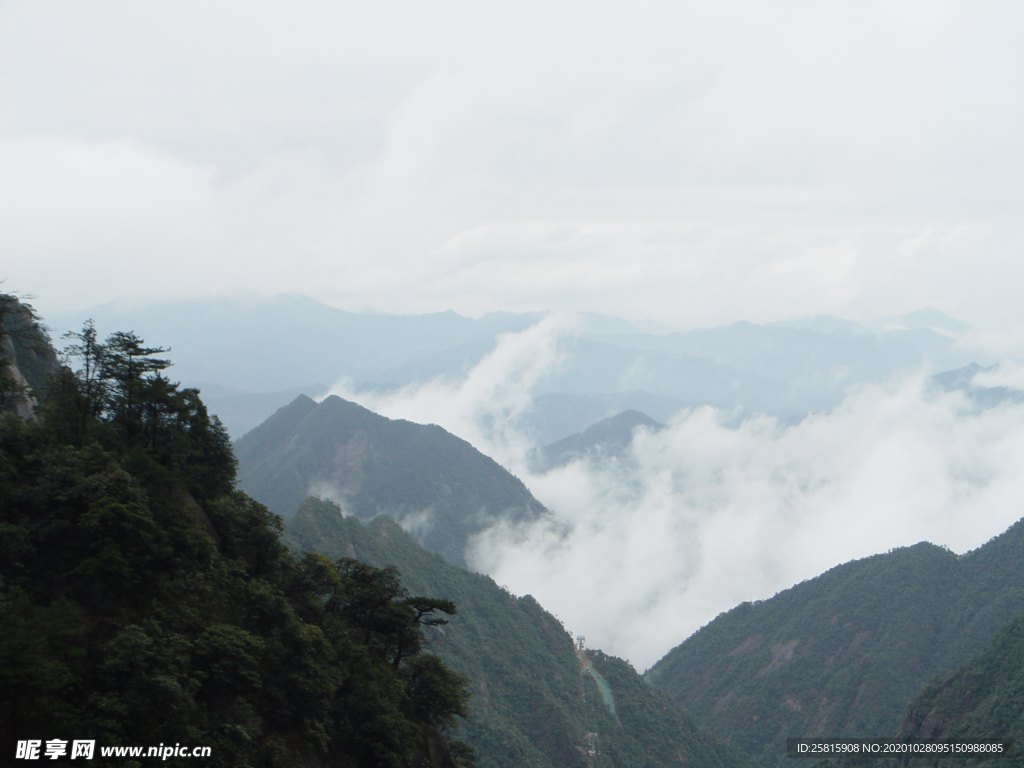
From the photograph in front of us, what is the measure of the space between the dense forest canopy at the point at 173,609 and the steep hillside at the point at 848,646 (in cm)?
8613

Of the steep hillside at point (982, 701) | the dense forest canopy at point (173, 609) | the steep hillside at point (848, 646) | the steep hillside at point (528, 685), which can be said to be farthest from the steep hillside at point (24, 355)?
the steep hillside at point (848, 646)

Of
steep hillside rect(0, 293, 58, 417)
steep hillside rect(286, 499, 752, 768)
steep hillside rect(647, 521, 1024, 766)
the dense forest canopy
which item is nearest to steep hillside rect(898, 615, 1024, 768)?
steep hillside rect(647, 521, 1024, 766)

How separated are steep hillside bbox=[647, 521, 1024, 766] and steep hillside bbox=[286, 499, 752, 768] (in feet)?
59.2

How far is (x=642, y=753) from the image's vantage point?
78.0m

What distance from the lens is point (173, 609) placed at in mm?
21406

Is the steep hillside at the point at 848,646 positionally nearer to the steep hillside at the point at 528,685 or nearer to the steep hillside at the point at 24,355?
the steep hillside at the point at 528,685

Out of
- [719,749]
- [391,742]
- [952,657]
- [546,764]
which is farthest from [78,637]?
[952,657]

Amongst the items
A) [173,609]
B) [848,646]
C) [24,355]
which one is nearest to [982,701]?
[848,646]

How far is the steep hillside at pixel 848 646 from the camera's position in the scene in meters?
95.4

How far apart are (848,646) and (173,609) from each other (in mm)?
115188

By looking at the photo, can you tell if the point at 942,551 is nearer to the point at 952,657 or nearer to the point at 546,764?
the point at 952,657

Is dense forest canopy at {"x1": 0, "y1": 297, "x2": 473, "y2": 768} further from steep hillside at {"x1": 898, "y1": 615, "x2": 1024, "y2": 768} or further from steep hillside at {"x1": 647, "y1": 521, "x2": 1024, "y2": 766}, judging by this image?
steep hillside at {"x1": 647, "y1": 521, "x2": 1024, "y2": 766}

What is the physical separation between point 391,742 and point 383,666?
3.77m

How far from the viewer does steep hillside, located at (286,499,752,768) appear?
231 feet
